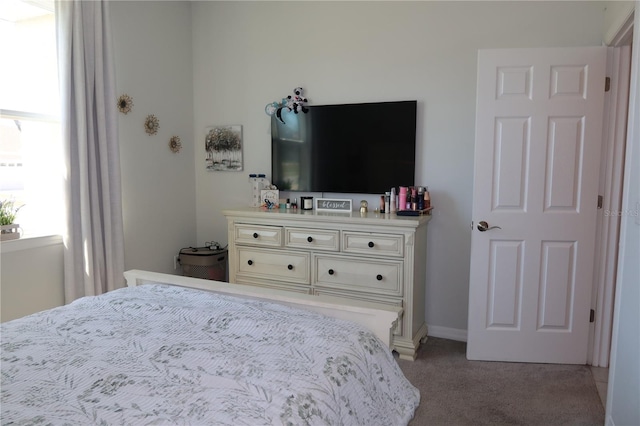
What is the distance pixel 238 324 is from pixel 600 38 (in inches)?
115

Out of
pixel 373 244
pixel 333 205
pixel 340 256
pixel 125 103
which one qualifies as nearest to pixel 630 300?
pixel 373 244

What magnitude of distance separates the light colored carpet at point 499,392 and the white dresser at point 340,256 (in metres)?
0.28

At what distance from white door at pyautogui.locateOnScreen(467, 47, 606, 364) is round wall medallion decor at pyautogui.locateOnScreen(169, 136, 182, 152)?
102 inches

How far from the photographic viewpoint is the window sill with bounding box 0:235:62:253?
266 centimetres

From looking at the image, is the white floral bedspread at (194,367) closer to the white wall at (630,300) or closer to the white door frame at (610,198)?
the white wall at (630,300)

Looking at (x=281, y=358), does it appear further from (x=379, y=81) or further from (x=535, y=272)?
(x=379, y=81)

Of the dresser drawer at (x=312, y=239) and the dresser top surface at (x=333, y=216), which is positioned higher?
the dresser top surface at (x=333, y=216)

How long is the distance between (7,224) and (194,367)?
7.02 ft

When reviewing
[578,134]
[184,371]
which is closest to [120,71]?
[184,371]

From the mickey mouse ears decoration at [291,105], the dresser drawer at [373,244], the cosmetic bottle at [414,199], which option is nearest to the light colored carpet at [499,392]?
the dresser drawer at [373,244]

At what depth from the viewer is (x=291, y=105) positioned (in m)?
3.63

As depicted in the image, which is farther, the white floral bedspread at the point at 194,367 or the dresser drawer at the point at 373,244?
the dresser drawer at the point at 373,244

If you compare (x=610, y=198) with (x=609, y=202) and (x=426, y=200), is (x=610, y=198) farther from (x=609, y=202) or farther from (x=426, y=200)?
(x=426, y=200)

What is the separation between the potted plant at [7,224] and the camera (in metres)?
2.66
